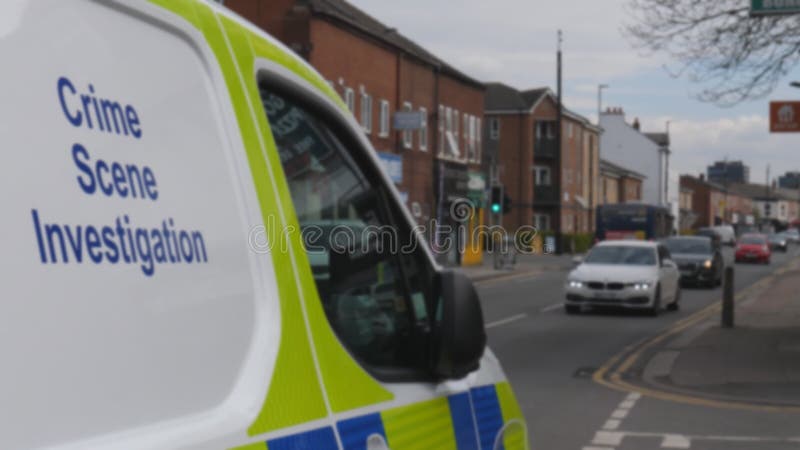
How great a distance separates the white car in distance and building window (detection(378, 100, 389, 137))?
1944 centimetres

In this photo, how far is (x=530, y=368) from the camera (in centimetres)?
1680

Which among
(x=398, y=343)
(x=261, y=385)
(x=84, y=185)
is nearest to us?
(x=84, y=185)

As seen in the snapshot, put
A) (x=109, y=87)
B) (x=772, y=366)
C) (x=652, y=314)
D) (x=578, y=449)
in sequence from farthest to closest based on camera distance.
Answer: (x=652, y=314) → (x=772, y=366) → (x=578, y=449) → (x=109, y=87)

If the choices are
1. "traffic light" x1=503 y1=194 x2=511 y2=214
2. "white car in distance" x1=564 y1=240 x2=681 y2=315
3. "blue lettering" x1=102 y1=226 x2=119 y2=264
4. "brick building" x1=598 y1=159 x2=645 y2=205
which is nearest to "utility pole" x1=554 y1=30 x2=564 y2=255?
"traffic light" x1=503 y1=194 x2=511 y2=214

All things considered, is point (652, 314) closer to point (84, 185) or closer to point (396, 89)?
point (396, 89)

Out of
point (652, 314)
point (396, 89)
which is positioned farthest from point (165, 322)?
point (396, 89)

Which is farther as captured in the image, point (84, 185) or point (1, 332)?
point (84, 185)

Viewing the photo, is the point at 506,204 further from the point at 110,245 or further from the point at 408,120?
the point at 110,245

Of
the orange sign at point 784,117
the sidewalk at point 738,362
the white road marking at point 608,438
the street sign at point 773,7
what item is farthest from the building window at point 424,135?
the white road marking at point 608,438

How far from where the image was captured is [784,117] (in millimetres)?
23391

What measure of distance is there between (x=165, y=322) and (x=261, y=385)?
34 cm

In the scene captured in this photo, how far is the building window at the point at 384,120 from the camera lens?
153 feet

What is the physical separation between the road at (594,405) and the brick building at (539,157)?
54.7 meters

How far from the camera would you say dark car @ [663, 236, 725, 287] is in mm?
39656
